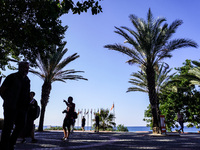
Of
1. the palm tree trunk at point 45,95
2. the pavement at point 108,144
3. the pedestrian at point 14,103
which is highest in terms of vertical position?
the palm tree trunk at point 45,95

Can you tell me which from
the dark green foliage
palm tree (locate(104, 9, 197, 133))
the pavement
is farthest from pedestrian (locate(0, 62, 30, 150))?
the dark green foliage

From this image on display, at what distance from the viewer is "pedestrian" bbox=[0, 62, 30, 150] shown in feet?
9.00

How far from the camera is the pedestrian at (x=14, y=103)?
9.00 feet

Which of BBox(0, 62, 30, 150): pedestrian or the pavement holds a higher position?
BBox(0, 62, 30, 150): pedestrian

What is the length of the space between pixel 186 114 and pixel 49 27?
2264 cm

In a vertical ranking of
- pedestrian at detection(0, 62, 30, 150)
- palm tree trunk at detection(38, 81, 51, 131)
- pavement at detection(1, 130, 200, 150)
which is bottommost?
pavement at detection(1, 130, 200, 150)

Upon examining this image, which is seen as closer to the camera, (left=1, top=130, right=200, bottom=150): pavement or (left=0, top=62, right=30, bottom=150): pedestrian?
(left=0, top=62, right=30, bottom=150): pedestrian

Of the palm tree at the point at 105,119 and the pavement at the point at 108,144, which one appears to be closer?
the pavement at the point at 108,144

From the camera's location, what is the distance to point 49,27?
1155cm

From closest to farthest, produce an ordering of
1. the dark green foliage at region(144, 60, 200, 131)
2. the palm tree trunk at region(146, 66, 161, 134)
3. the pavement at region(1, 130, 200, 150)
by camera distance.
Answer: the pavement at region(1, 130, 200, 150), the palm tree trunk at region(146, 66, 161, 134), the dark green foliage at region(144, 60, 200, 131)

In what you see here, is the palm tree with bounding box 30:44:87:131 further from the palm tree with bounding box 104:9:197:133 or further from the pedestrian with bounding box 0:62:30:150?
the pedestrian with bounding box 0:62:30:150

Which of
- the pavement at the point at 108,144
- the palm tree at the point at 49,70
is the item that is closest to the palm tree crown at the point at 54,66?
the palm tree at the point at 49,70

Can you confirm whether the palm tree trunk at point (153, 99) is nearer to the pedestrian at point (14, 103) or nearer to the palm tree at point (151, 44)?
the palm tree at point (151, 44)

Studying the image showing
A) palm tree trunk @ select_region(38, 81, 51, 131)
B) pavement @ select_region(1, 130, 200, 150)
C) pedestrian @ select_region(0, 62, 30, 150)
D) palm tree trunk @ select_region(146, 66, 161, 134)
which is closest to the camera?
pedestrian @ select_region(0, 62, 30, 150)
